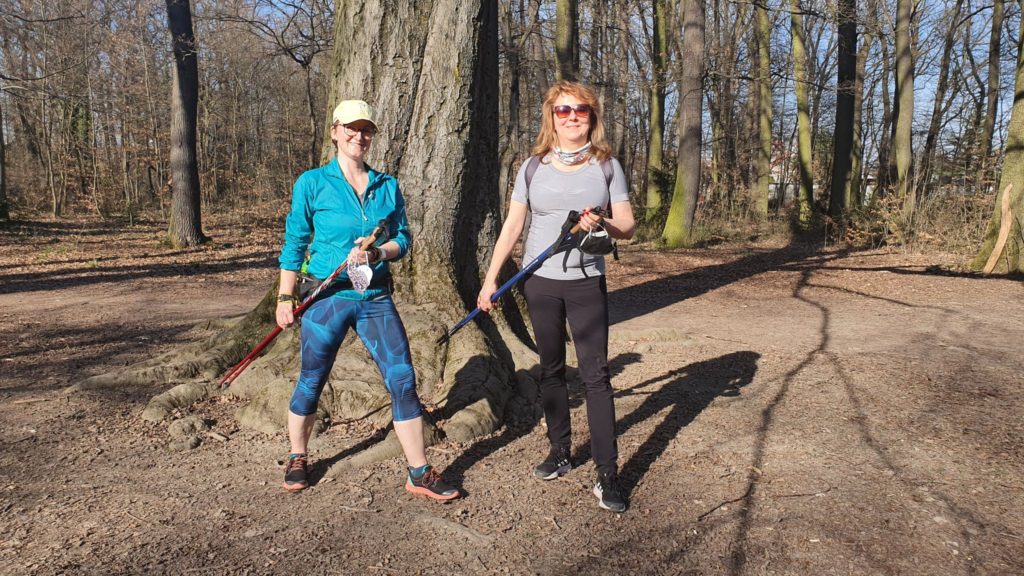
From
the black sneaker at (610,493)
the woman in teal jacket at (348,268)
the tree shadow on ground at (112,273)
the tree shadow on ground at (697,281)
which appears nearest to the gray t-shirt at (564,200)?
the woman in teal jacket at (348,268)

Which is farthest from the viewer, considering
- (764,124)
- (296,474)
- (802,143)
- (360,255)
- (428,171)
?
(764,124)

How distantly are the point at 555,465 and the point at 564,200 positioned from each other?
1.38m

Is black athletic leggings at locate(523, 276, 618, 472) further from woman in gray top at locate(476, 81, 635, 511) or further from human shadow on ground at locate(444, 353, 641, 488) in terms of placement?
human shadow on ground at locate(444, 353, 641, 488)

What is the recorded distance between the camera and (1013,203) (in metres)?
10.2

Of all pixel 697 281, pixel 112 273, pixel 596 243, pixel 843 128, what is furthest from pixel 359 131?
pixel 843 128

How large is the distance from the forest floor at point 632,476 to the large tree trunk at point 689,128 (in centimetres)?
785

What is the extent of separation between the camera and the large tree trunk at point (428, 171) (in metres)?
4.73

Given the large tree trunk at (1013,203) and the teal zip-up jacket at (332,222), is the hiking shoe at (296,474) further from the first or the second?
A: the large tree trunk at (1013,203)

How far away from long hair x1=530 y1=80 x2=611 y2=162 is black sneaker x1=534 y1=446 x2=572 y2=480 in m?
1.50

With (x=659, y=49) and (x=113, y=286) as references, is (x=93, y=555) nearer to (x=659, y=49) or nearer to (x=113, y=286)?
(x=113, y=286)

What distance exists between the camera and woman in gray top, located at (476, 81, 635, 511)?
127 inches

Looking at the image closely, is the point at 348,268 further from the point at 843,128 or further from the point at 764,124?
the point at 764,124

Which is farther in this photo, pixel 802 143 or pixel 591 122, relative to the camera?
pixel 802 143

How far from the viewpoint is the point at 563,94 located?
127 inches
